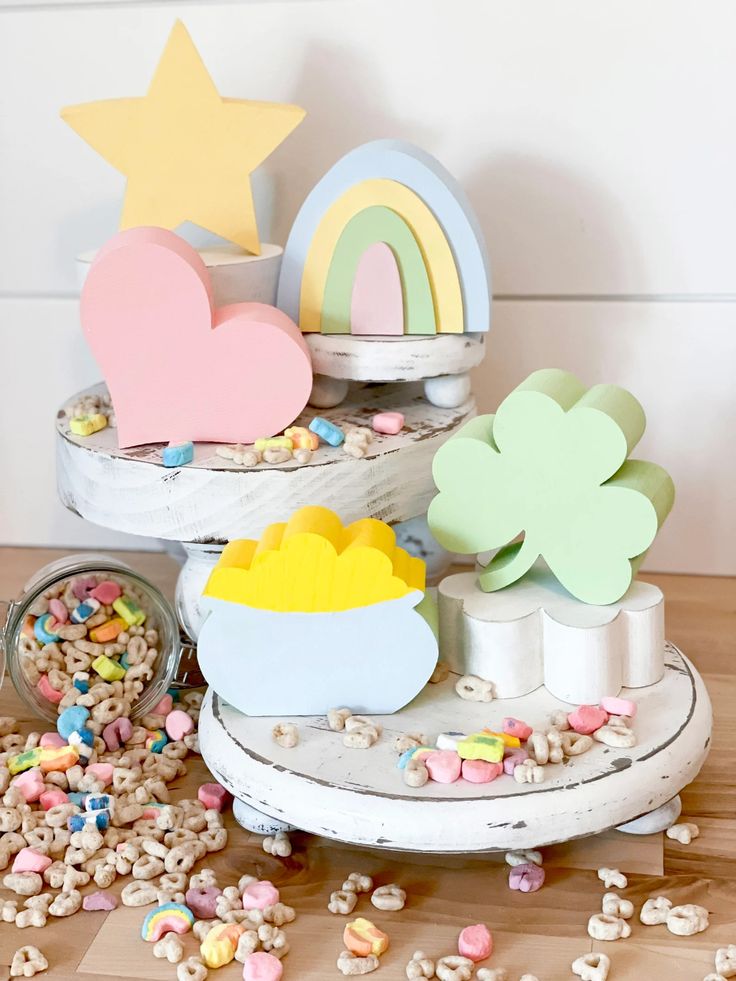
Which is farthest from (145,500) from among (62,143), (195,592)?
(62,143)

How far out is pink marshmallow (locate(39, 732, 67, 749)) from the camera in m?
0.89

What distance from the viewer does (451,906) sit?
0.73 m

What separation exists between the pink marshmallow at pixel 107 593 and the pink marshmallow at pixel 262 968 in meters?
0.38

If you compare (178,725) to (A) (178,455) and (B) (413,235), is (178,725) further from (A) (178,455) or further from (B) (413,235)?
(B) (413,235)

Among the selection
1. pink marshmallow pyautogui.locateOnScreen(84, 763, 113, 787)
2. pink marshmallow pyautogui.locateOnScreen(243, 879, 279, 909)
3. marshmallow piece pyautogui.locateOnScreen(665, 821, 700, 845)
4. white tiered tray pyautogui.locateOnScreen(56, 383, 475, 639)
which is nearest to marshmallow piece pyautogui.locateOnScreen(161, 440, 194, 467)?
white tiered tray pyautogui.locateOnScreen(56, 383, 475, 639)

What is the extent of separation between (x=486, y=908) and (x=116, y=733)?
34 cm

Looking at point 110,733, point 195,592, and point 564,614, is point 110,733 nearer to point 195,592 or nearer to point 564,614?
point 195,592

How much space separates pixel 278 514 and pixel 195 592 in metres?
0.13

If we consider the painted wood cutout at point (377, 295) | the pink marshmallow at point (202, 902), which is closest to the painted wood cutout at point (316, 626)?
the pink marshmallow at point (202, 902)

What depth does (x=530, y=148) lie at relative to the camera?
113cm

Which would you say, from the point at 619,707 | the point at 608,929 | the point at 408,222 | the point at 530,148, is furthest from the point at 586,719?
the point at 530,148

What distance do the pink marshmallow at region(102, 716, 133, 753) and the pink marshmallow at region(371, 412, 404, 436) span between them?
1.02ft

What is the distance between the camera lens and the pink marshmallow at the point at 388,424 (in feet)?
3.20

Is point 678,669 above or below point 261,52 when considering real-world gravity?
below
